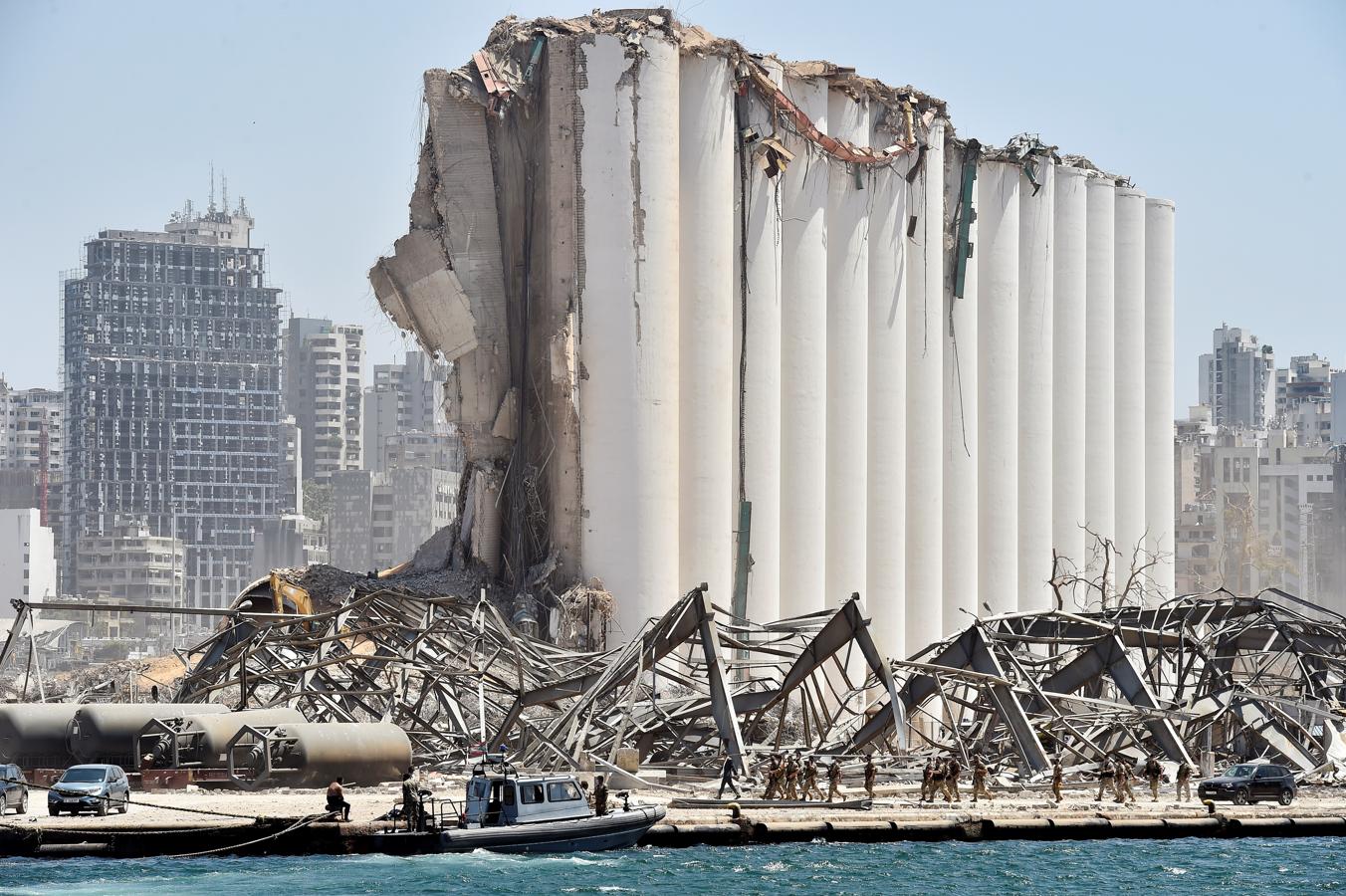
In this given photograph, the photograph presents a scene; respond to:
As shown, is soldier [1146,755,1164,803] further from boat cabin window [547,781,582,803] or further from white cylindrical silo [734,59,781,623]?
white cylindrical silo [734,59,781,623]

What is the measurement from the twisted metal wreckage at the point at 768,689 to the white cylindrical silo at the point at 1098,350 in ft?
80.5

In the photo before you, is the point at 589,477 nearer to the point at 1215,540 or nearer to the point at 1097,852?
the point at 1097,852

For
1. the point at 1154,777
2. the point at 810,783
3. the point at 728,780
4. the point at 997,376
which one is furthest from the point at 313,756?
the point at 997,376

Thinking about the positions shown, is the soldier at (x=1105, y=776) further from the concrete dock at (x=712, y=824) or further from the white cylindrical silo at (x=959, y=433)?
the white cylindrical silo at (x=959, y=433)

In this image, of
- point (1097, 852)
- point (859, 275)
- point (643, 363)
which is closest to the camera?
point (1097, 852)

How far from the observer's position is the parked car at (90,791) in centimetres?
4409

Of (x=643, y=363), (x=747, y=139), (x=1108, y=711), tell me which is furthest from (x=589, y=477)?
(x=1108, y=711)

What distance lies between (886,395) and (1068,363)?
13506 millimetres

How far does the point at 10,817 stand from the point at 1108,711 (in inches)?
998

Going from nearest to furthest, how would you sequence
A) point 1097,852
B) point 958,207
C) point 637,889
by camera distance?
point 637,889
point 1097,852
point 958,207

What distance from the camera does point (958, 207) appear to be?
78.8 meters

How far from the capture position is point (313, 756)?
49.5 m

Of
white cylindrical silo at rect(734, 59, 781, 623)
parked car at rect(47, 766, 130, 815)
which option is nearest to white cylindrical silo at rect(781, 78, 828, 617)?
white cylindrical silo at rect(734, 59, 781, 623)

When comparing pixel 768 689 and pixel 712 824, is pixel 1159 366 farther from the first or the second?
pixel 712 824
